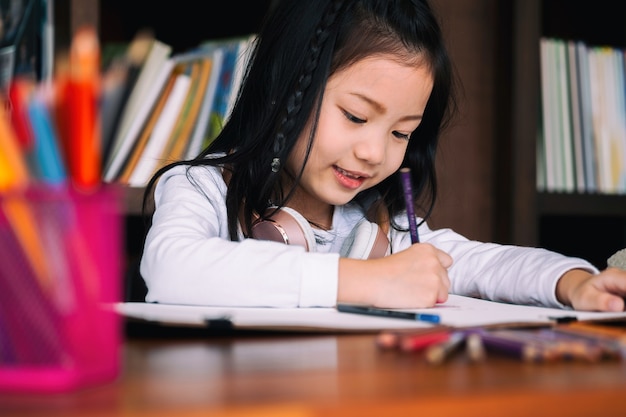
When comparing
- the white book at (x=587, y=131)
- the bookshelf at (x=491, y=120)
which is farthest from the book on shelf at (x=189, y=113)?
the white book at (x=587, y=131)

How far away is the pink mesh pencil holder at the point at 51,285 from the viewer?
16.2 inches

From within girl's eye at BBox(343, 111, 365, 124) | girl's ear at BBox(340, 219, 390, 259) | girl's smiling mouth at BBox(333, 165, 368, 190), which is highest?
girl's eye at BBox(343, 111, 365, 124)

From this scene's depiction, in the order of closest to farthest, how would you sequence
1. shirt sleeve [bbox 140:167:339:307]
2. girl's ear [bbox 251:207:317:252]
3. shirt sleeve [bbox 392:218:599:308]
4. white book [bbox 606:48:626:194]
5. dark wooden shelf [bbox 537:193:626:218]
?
shirt sleeve [bbox 140:167:339:307] < shirt sleeve [bbox 392:218:599:308] < girl's ear [bbox 251:207:317:252] < dark wooden shelf [bbox 537:193:626:218] < white book [bbox 606:48:626:194]

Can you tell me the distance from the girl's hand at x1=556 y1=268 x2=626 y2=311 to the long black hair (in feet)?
1.46

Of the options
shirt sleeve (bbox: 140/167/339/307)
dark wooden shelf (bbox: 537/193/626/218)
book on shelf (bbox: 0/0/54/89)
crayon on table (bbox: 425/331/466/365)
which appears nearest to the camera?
crayon on table (bbox: 425/331/466/365)

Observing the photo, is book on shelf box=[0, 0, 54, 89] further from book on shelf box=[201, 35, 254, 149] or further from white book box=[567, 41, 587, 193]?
white book box=[567, 41, 587, 193]

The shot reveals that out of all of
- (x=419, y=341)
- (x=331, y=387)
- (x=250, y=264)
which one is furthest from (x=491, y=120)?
(x=331, y=387)

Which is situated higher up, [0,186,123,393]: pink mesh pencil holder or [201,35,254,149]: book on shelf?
[201,35,254,149]: book on shelf

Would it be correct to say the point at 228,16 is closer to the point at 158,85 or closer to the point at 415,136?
the point at 158,85

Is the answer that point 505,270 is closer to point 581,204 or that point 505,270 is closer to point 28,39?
point 581,204

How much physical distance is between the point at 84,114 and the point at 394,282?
510 millimetres

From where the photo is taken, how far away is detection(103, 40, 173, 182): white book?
160 centimetres

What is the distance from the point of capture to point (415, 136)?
1440 millimetres

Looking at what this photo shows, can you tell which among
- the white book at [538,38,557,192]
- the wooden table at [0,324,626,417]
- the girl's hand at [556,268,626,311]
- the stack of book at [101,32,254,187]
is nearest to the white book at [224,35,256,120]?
the stack of book at [101,32,254,187]
